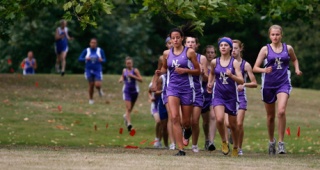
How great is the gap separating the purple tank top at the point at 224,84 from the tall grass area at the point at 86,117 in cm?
Answer: 361

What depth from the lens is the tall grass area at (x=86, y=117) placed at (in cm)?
2419

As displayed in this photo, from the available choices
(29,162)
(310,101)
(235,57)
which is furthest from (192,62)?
(310,101)

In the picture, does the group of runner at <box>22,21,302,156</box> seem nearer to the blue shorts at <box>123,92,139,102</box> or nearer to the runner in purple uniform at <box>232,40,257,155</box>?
the runner in purple uniform at <box>232,40,257,155</box>

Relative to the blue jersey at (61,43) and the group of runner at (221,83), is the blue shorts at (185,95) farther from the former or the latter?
the blue jersey at (61,43)

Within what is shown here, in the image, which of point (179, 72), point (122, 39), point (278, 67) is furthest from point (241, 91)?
point (122, 39)

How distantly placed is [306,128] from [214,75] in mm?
11979

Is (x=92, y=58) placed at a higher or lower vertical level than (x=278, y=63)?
lower

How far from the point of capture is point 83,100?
33344 mm

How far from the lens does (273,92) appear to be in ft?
60.0

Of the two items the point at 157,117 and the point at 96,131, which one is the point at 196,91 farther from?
the point at 96,131

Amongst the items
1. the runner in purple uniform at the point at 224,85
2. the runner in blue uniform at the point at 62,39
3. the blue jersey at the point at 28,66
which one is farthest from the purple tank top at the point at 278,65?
the blue jersey at the point at 28,66

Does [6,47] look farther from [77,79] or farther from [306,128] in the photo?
[306,128]

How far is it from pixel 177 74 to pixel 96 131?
1042 cm

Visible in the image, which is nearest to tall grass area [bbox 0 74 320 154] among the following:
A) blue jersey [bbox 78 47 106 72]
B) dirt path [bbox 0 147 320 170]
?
blue jersey [bbox 78 47 106 72]
